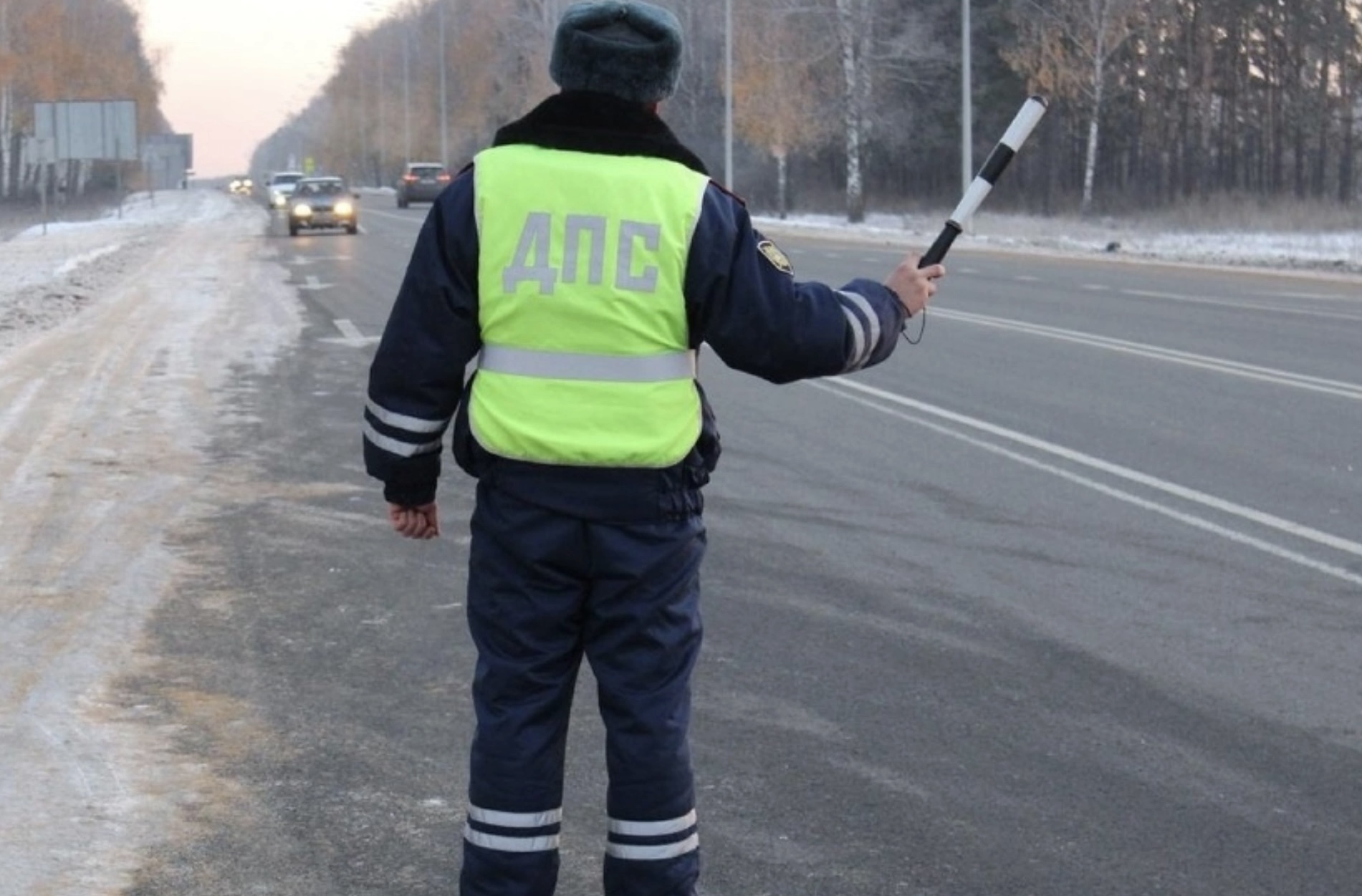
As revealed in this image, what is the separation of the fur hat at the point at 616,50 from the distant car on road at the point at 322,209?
4614 centimetres

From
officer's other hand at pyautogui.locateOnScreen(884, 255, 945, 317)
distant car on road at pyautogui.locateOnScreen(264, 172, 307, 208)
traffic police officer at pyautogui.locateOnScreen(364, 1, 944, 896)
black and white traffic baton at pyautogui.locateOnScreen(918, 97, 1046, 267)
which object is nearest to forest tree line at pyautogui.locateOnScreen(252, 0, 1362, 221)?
distant car on road at pyautogui.locateOnScreen(264, 172, 307, 208)

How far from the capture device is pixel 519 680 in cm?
387

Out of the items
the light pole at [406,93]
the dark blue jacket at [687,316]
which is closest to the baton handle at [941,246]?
the dark blue jacket at [687,316]

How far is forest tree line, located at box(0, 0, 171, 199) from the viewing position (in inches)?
3642

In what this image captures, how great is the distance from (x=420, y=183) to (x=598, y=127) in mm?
72671

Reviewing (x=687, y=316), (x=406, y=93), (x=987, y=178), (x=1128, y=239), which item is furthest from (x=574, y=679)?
(x=406, y=93)

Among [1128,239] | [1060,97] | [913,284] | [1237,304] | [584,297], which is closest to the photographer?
[584,297]

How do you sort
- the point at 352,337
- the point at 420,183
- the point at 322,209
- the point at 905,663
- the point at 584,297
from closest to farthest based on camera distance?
the point at 584,297 < the point at 905,663 < the point at 352,337 < the point at 322,209 < the point at 420,183

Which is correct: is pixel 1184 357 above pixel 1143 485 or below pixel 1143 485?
above

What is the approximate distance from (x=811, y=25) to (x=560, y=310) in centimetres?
6026

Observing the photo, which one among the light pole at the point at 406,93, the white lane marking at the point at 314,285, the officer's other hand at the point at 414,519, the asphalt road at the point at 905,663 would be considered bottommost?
the asphalt road at the point at 905,663

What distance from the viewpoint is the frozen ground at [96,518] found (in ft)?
17.3

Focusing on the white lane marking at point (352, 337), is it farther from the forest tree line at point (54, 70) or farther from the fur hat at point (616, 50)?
the forest tree line at point (54, 70)

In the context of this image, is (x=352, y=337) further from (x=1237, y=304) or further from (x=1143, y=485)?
(x=1143, y=485)
